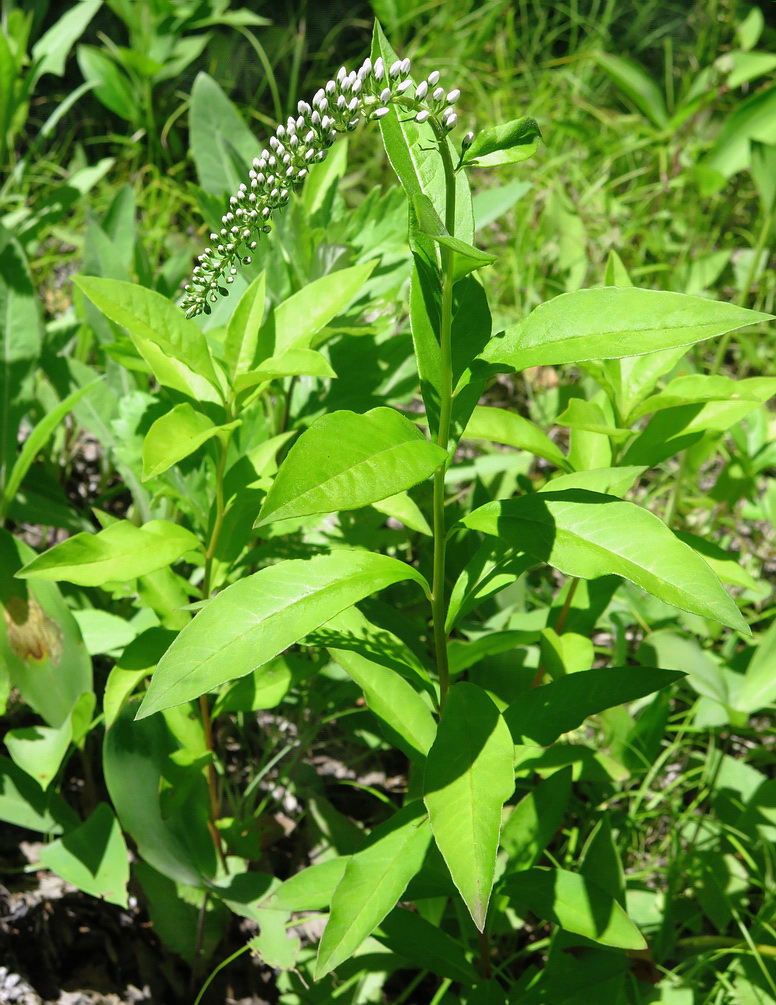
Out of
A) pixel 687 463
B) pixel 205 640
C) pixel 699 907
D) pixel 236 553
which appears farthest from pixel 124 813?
pixel 687 463

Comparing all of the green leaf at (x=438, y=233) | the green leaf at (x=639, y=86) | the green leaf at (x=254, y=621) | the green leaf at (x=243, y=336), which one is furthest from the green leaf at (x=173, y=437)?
the green leaf at (x=639, y=86)

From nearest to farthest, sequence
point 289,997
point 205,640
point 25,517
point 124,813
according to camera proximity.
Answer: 1. point 205,640
2. point 124,813
3. point 289,997
4. point 25,517

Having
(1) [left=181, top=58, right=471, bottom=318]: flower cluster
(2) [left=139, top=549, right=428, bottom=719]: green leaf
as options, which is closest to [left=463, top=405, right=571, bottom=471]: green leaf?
(2) [left=139, top=549, right=428, bottom=719]: green leaf

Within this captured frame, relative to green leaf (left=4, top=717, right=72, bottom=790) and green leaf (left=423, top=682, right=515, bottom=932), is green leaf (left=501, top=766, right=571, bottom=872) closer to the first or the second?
green leaf (left=423, top=682, right=515, bottom=932)

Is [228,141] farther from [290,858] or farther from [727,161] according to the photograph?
[727,161]

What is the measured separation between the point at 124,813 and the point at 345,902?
1.53 feet

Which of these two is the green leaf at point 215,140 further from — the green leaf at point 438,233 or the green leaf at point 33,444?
the green leaf at point 438,233

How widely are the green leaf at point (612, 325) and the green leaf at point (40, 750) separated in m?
1.01

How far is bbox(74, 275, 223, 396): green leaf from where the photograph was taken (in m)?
1.20

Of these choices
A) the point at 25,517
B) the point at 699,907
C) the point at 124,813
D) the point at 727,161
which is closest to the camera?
the point at 124,813

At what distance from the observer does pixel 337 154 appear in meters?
1.91

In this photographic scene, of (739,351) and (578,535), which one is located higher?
(578,535)

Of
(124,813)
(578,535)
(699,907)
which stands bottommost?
(699,907)

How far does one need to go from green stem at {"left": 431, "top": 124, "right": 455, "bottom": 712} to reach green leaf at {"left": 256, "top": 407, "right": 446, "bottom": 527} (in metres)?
0.08
